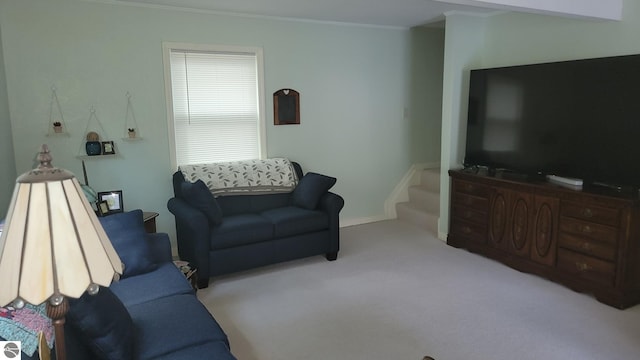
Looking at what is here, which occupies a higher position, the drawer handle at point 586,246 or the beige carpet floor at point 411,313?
the drawer handle at point 586,246

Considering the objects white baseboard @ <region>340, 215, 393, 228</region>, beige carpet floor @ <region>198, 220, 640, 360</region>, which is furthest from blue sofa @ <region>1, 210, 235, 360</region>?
white baseboard @ <region>340, 215, 393, 228</region>

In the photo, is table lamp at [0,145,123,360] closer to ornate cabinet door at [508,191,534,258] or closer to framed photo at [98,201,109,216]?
framed photo at [98,201,109,216]

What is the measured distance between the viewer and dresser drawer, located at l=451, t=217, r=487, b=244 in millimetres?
4128

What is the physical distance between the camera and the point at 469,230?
426 centimetres

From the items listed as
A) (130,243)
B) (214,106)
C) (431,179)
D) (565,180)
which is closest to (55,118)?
(214,106)

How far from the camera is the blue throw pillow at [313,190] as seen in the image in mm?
4102

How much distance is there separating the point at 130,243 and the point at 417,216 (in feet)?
11.3

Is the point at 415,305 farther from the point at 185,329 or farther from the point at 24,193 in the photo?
the point at 24,193

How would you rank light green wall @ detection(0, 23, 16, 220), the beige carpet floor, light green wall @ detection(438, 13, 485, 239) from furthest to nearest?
light green wall @ detection(438, 13, 485, 239) → light green wall @ detection(0, 23, 16, 220) → the beige carpet floor

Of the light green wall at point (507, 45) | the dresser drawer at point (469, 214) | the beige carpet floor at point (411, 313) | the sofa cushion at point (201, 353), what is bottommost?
the beige carpet floor at point (411, 313)

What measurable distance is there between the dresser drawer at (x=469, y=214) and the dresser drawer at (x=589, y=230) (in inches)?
30.3

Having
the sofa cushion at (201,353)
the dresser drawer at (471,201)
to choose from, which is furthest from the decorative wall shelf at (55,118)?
the dresser drawer at (471,201)

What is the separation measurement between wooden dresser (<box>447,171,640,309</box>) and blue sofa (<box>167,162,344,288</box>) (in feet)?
4.39

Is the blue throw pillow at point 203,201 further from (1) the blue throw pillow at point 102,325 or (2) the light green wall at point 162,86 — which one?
(1) the blue throw pillow at point 102,325
